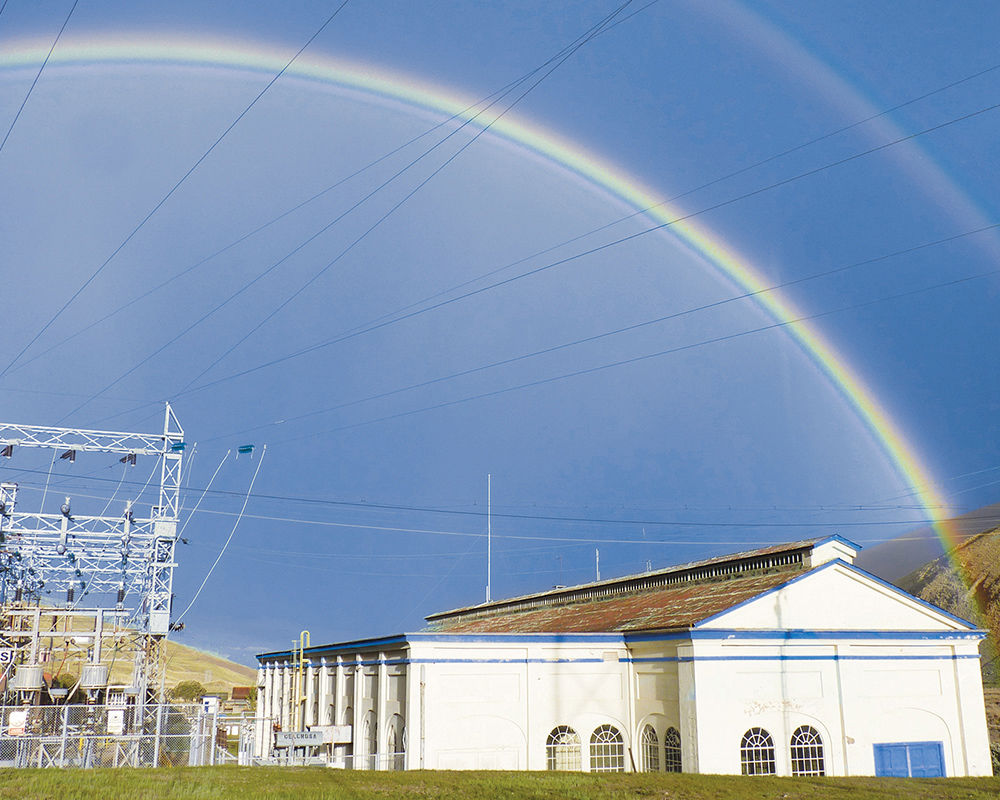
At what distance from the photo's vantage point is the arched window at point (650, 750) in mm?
32250

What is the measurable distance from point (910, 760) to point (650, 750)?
8.56 metres

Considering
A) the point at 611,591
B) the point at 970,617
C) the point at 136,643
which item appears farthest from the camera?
the point at 970,617

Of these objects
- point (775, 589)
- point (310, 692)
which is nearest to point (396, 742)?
point (310, 692)

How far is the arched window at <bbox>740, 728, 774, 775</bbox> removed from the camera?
30062 millimetres

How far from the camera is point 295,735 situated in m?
33.7

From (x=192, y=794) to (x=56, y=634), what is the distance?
3069 cm

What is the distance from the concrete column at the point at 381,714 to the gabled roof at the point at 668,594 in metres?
7.89

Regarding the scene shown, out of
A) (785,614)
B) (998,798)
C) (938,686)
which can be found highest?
(785,614)

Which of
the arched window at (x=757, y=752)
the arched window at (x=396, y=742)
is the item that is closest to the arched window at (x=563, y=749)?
the arched window at (x=396, y=742)

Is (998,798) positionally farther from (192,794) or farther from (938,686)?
(192,794)

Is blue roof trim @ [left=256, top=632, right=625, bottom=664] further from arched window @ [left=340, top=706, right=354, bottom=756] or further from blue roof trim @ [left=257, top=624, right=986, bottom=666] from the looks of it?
arched window @ [left=340, top=706, right=354, bottom=756]

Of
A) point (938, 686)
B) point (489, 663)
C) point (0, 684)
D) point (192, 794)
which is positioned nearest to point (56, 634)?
point (0, 684)

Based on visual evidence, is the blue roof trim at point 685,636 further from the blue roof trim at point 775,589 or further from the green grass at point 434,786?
the green grass at point 434,786

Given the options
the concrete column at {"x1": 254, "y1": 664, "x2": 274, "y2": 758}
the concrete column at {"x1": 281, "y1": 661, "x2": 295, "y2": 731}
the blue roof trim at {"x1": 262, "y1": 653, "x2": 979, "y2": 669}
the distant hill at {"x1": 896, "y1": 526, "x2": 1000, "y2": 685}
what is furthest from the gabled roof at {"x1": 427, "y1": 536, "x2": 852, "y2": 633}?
the distant hill at {"x1": 896, "y1": 526, "x2": 1000, "y2": 685}
